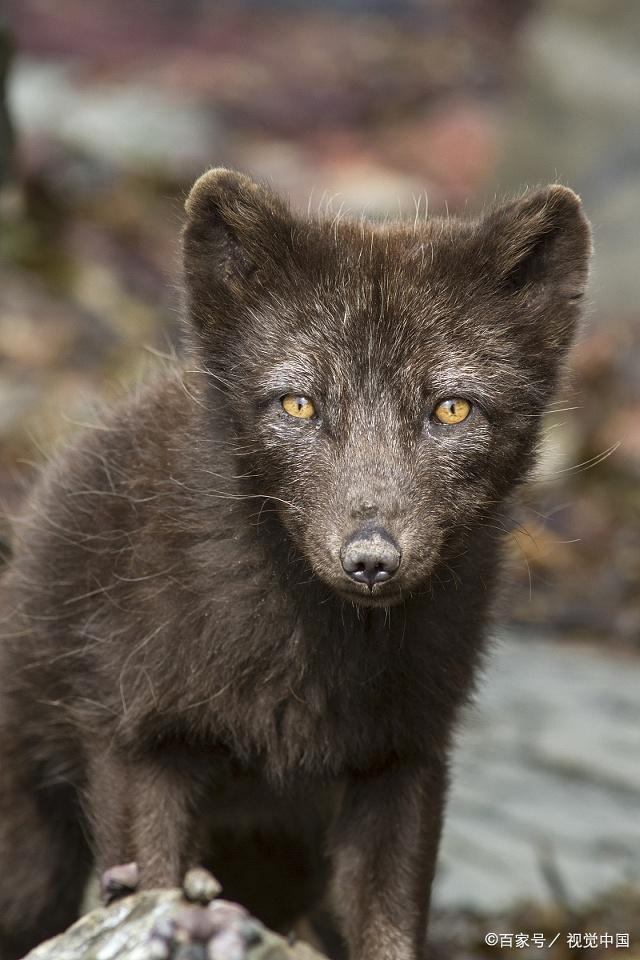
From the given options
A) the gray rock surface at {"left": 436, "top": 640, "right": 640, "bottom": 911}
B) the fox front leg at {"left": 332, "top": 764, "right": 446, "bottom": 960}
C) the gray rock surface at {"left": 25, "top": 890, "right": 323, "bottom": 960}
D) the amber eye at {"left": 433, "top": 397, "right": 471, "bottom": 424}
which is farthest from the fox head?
the gray rock surface at {"left": 436, "top": 640, "right": 640, "bottom": 911}

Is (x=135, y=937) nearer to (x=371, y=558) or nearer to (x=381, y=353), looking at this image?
(x=371, y=558)

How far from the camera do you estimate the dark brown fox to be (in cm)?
418

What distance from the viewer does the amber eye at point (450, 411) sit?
4203mm

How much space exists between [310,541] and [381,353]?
554 millimetres

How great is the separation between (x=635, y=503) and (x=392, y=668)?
630cm

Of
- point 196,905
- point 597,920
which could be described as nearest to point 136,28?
point 597,920

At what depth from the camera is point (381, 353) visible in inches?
165

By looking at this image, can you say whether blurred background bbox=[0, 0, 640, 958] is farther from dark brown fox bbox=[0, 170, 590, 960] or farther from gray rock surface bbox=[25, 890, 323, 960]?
gray rock surface bbox=[25, 890, 323, 960]

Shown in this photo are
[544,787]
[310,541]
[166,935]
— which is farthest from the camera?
[544,787]

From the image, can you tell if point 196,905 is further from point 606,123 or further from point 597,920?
point 606,123

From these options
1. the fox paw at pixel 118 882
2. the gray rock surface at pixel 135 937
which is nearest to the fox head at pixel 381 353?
the gray rock surface at pixel 135 937

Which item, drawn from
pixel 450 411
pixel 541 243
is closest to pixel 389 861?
pixel 450 411

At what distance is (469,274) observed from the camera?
4355mm

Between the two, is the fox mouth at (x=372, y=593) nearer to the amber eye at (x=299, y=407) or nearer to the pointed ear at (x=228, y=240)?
the amber eye at (x=299, y=407)
